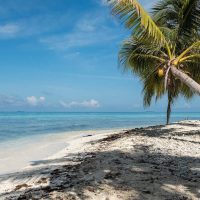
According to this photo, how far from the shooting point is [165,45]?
31.3ft

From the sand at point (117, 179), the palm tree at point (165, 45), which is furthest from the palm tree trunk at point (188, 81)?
the sand at point (117, 179)

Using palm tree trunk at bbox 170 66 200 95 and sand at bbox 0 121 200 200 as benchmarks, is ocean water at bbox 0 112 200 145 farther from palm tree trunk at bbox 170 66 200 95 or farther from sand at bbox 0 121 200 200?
palm tree trunk at bbox 170 66 200 95

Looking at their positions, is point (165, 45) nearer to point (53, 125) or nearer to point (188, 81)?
point (188, 81)

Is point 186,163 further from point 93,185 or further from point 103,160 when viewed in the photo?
point 93,185

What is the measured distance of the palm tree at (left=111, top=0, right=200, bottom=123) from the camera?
8.16 meters

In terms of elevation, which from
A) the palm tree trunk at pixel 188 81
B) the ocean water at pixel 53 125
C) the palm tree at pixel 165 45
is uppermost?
the palm tree at pixel 165 45

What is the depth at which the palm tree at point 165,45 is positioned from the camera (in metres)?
8.16

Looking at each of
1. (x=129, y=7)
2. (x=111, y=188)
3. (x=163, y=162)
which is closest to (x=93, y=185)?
(x=111, y=188)

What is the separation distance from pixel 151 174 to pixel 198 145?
14.0ft

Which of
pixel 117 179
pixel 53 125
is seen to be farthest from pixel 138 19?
pixel 53 125

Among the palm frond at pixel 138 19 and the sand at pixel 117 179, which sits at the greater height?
the palm frond at pixel 138 19

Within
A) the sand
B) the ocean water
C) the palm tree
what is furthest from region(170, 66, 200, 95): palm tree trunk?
the ocean water

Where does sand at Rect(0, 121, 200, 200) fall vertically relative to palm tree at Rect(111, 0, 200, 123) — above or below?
below

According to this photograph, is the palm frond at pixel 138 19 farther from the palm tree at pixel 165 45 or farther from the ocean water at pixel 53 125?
the ocean water at pixel 53 125
